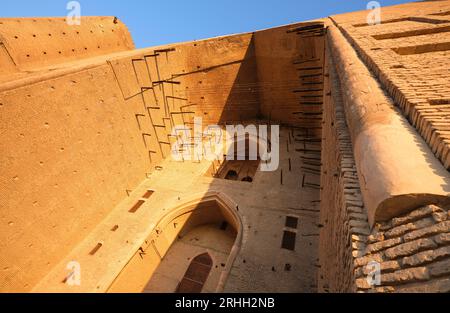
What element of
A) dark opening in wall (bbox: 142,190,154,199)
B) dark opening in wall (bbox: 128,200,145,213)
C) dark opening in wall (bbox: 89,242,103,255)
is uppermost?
dark opening in wall (bbox: 142,190,154,199)

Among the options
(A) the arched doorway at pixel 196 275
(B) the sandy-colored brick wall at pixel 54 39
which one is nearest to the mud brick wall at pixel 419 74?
(A) the arched doorway at pixel 196 275

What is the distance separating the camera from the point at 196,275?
9406mm

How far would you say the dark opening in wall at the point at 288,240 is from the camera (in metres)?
7.93

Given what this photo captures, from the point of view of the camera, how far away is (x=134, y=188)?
446 inches

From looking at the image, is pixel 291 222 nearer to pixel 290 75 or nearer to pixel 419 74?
pixel 419 74

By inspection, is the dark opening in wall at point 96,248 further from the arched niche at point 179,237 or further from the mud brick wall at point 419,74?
the mud brick wall at point 419,74

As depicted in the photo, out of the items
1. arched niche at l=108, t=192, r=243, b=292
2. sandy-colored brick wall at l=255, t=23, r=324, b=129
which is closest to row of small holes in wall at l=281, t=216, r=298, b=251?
arched niche at l=108, t=192, r=243, b=292

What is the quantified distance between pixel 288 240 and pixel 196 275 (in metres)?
4.25

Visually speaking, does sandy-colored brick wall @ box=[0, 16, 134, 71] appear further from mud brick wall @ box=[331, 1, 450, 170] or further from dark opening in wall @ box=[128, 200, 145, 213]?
mud brick wall @ box=[331, 1, 450, 170]

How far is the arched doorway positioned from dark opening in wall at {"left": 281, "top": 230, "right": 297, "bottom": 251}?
356 centimetres

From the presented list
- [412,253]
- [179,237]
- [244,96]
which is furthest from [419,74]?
[244,96]

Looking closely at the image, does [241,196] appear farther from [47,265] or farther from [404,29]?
[404,29]

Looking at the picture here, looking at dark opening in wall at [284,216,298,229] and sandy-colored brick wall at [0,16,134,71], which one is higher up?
sandy-colored brick wall at [0,16,134,71]

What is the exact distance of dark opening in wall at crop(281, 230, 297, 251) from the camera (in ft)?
26.0
